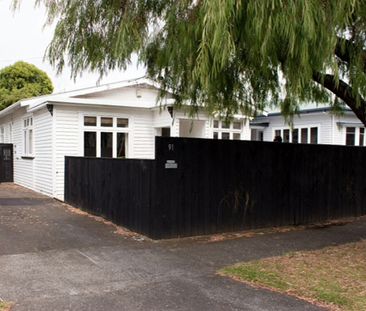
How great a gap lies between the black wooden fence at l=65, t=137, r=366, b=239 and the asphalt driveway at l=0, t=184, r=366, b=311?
0.54m

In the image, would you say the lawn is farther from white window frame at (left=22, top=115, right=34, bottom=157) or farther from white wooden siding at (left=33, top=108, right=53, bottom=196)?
white window frame at (left=22, top=115, right=34, bottom=157)

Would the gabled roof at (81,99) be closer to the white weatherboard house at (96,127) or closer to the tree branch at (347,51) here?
the white weatherboard house at (96,127)

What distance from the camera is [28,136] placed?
18.0 m

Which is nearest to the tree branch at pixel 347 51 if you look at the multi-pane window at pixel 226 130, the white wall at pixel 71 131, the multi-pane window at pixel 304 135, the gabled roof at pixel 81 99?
the gabled roof at pixel 81 99

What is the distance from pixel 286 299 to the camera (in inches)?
214

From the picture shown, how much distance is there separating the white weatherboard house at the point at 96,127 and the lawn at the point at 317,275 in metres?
6.90

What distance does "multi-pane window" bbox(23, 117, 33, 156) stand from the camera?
57.7 ft

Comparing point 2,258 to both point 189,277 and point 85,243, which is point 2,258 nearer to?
point 85,243

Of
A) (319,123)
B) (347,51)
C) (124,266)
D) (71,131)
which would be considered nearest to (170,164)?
(124,266)

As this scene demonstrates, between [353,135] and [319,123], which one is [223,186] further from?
[353,135]

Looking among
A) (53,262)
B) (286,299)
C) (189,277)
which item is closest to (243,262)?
(189,277)

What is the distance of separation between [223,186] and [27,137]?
1118 centimetres

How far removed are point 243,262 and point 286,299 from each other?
1.73m

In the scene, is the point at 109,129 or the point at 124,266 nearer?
the point at 124,266
